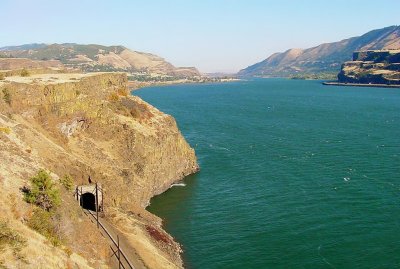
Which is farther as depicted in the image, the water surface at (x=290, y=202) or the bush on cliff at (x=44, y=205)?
the water surface at (x=290, y=202)

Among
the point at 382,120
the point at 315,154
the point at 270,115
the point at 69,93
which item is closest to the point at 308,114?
the point at 270,115

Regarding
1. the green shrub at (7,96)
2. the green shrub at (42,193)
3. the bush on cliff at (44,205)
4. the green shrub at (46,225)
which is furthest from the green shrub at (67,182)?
the green shrub at (7,96)

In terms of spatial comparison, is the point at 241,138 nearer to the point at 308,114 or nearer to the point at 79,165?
the point at 308,114

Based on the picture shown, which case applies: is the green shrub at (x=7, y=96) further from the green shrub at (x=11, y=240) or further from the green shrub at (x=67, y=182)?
the green shrub at (x=11, y=240)

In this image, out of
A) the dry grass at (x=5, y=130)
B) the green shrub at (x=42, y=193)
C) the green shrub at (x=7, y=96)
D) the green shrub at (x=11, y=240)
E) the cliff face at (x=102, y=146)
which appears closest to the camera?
the green shrub at (x=11, y=240)

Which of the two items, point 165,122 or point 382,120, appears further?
point 382,120

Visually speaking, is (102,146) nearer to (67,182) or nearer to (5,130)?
(67,182)
